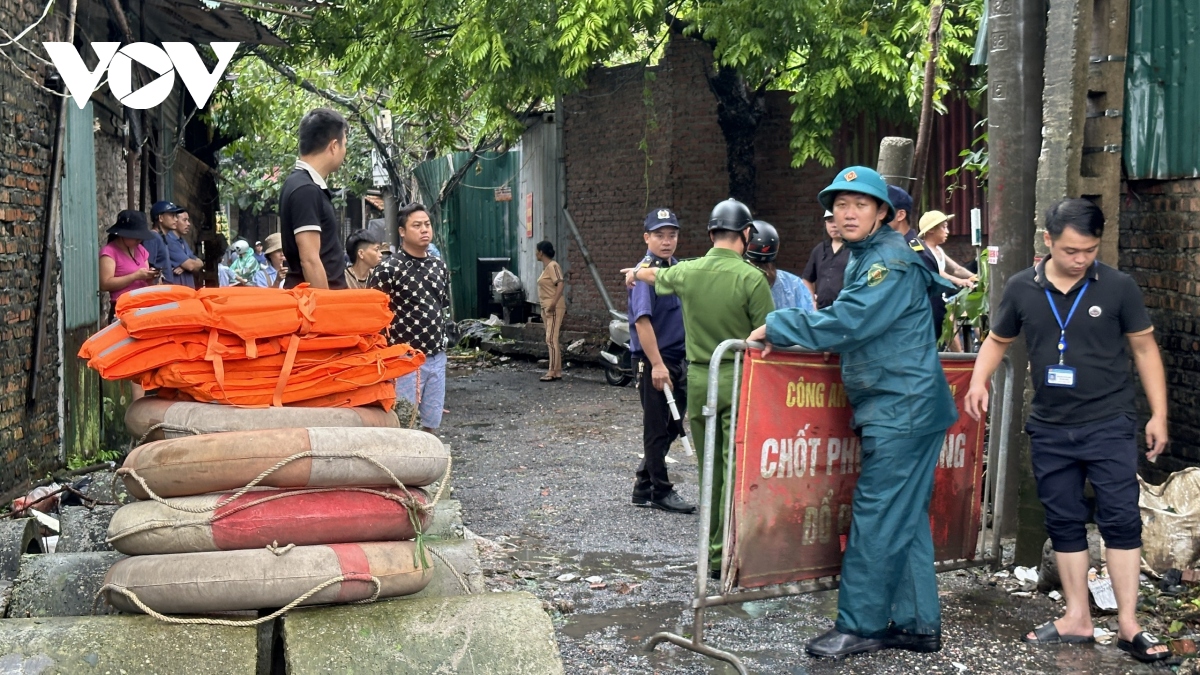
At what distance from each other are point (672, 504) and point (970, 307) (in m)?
2.21

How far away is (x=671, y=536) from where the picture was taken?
6.96 m

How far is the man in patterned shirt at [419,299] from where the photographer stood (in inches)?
279

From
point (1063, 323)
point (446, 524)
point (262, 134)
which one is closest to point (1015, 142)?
point (1063, 323)

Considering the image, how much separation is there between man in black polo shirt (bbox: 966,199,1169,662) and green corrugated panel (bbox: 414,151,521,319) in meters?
17.1

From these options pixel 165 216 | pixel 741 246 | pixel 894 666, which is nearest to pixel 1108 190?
pixel 741 246

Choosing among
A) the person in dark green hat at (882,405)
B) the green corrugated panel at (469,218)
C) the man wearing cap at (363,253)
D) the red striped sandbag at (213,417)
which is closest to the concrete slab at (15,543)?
→ the red striped sandbag at (213,417)

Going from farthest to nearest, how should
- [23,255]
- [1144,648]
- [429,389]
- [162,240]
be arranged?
[162,240] → [23,255] → [429,389] → [1144,648]

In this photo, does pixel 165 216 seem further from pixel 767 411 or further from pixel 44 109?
pixel 767 411

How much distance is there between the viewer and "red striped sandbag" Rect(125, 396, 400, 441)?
4039 millimetres

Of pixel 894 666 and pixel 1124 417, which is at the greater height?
pixel 1124 417

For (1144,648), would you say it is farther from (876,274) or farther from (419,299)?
(419,299)

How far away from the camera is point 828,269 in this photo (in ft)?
25.5

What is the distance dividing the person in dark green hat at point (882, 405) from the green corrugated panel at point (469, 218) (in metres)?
17.0

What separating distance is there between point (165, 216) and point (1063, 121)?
817 centimetres
